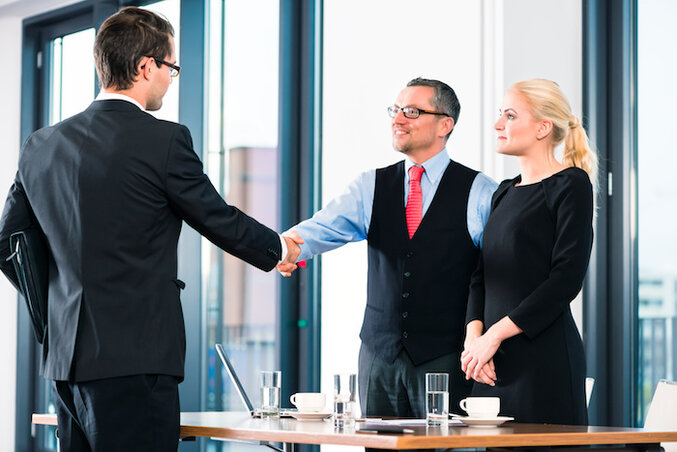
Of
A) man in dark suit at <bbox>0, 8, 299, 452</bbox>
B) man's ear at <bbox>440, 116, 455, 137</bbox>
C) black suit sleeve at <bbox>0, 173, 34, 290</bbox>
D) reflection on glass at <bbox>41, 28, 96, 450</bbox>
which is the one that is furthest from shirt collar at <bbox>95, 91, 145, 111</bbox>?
reflection on glass at <bbox>41, 28, 96, 450</bbox>

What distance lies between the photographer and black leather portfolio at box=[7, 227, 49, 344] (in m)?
2.14

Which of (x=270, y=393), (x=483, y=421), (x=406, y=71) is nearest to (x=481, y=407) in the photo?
(x=483, y=421)

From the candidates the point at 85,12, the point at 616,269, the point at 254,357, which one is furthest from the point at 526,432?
the point at 85,12

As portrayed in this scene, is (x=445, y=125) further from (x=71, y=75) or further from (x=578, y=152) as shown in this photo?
(x=71, y=75)

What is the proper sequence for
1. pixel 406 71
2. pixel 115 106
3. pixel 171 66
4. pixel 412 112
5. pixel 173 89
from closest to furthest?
pixel 115 106, pixel 171 66, pixel 412 112, pixel 406 71, pixel 173 89

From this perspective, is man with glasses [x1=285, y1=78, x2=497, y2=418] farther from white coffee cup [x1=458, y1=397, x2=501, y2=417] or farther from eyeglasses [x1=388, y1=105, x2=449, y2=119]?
white coffee cup [x1=458, y1=397, x2=501, y2=417]

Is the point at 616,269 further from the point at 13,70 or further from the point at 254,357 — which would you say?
the point at 13,70

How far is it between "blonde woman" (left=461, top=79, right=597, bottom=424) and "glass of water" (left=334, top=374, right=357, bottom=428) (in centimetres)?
43

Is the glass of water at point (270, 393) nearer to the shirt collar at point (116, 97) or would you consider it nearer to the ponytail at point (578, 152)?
the shirt collar at point (116, 97)

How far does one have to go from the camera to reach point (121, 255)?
207 cm

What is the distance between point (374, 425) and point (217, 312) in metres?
2.81

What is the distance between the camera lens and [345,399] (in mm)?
2121

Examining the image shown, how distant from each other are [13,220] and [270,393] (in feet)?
2.48

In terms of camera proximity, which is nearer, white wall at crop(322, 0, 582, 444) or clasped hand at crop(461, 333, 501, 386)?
clasped hand at crop(461, 333, 501, 386)
